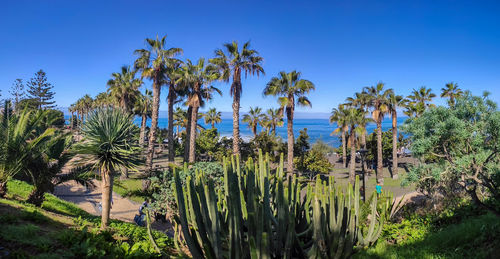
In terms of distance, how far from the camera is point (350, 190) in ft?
19.4

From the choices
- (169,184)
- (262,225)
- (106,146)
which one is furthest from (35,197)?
(262,225)

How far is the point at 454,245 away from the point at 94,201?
20.0 metres

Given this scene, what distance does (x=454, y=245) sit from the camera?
6406 millimetres

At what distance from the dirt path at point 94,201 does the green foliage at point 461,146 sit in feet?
49.5

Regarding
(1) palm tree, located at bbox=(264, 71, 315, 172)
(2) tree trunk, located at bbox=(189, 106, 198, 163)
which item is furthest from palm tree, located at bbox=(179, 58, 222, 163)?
(1) palm tree, located at bbox=(264, 71, 315, 172)

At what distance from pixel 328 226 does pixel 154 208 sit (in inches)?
327

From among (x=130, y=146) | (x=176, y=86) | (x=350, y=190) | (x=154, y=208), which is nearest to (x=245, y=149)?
(x=176, y=86)

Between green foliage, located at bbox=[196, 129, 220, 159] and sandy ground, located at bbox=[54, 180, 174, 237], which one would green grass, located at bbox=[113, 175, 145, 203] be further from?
green foliage, located at bbox=[196, 129, 220, 159]

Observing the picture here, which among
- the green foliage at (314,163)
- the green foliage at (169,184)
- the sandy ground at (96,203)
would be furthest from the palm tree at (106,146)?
the green foliage at (314,163)

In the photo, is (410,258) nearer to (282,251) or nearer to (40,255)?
(282,251)

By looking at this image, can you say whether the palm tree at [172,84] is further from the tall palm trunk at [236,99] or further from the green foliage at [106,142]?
the green foliage at [106,142]

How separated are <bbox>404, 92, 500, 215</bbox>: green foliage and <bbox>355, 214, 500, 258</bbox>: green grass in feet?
4.49

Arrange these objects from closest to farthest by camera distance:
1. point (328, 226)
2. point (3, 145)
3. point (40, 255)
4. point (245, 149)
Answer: point (40, 255) < point (328, 226) < point (3, 145) < point (245, 149)

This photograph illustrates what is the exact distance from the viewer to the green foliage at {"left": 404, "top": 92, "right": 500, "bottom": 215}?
26.2 feet
